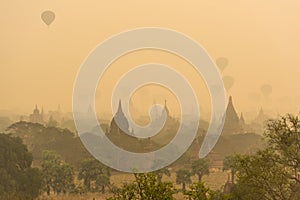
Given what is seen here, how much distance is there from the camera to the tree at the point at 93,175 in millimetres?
56250

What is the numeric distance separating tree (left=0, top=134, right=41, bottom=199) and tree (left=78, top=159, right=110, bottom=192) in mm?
9353

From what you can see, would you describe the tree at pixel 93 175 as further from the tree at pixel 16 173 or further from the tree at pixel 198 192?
the tree at pixel 198 192

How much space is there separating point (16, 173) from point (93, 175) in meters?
13.0

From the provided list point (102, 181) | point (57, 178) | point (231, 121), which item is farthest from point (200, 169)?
point (231, 121)

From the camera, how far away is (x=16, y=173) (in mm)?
48531

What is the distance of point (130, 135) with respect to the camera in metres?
89.3

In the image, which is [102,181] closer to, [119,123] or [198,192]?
[198,192]

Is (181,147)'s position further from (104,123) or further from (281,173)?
→ (281,173)

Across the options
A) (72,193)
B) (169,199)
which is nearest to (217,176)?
(72,193)

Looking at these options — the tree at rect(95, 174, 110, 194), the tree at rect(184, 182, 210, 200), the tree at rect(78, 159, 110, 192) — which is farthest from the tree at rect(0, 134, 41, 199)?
the tree at rect(184, 182, 210, 200)

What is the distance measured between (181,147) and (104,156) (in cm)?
2483

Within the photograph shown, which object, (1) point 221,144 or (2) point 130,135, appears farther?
(1) point 221,144

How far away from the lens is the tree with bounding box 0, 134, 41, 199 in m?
45.2

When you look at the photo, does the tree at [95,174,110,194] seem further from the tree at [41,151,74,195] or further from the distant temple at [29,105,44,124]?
the distant temple at [29,105,44,124]
